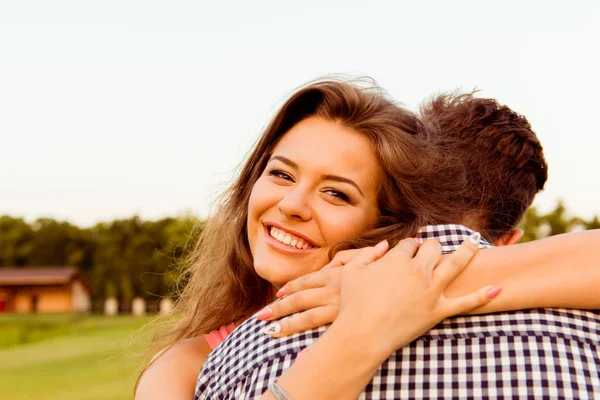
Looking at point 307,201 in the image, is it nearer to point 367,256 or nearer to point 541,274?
point 367,256

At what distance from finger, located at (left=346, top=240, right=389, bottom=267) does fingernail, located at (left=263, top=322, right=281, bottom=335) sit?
0.93 ft

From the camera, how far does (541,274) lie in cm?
192

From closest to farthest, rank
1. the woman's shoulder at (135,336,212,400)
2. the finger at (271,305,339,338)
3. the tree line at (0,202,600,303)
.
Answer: the finger at (271,305,339,338), the woman's shoulder at (135,336,212,400), the tree line at (0,202,600,303)

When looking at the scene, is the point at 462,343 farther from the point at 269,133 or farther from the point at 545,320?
the point at 269,133

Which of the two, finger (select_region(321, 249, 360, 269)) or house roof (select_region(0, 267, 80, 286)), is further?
house roof (select_region(0, 267, 80, 286))

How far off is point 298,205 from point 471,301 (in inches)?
40.1

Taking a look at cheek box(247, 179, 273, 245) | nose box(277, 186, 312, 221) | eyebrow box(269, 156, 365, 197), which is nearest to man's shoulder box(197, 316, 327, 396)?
nose box(277, 186, 312, 221)

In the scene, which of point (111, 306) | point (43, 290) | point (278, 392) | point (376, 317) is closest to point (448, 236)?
point (376, 317)

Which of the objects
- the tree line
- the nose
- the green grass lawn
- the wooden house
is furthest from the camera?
the wooden house

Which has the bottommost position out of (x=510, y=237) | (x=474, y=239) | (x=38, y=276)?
(x=38, y=276)

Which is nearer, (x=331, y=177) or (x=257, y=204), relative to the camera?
(x=331, y=177)

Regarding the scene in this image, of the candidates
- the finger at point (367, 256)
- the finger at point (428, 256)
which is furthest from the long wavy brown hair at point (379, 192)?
the finger at point (428, 256)

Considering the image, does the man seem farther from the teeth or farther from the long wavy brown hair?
the long wavy brown hair

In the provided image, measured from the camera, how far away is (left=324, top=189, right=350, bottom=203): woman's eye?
9.26 ft
